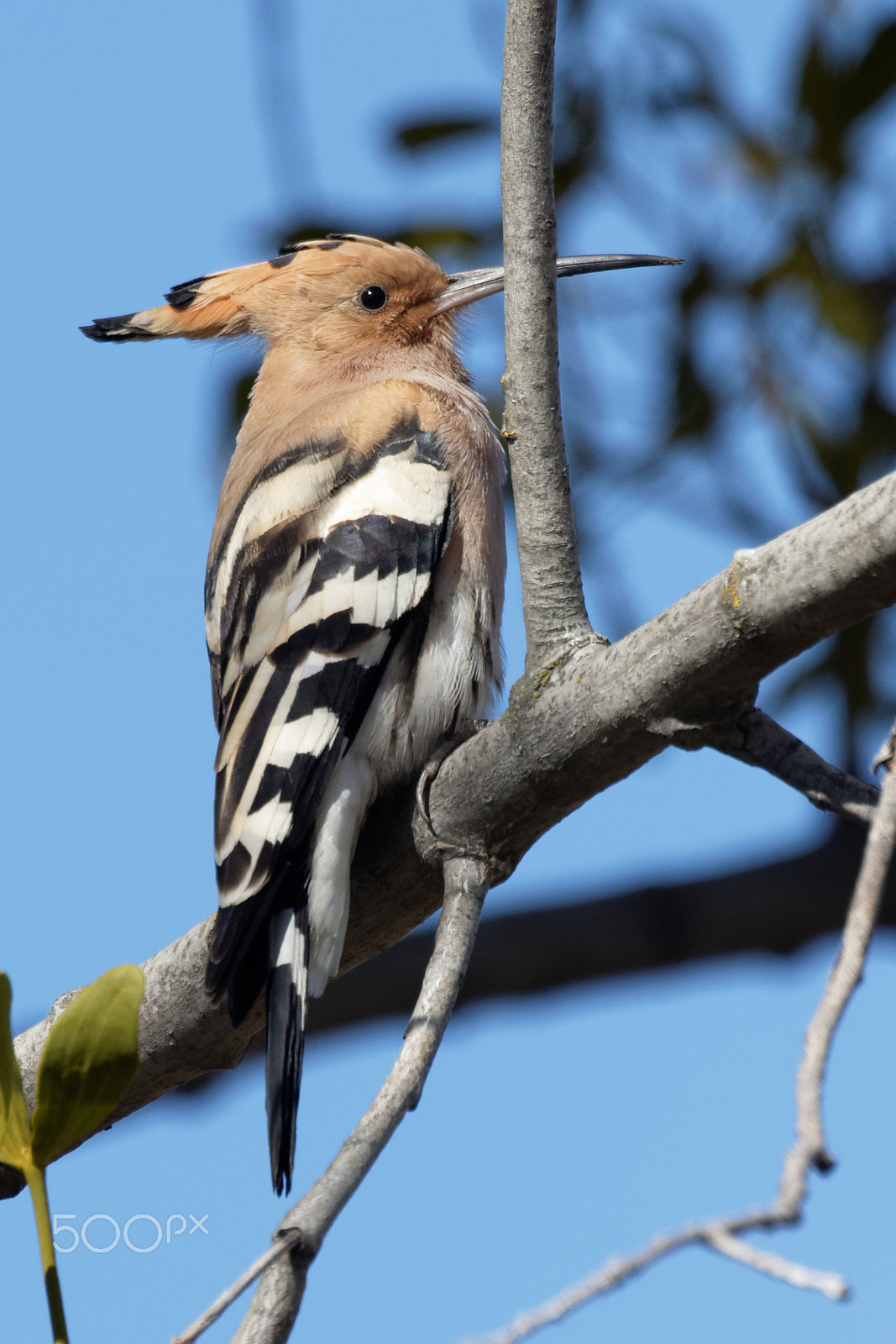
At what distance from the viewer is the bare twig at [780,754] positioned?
4.43ft

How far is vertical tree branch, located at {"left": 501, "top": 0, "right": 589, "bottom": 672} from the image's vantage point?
1477 millimetres

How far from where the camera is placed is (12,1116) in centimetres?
101

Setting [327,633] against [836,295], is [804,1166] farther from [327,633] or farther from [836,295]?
[836,295]

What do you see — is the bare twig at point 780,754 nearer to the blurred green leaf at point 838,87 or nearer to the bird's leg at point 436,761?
the bird's leg at point 436,761

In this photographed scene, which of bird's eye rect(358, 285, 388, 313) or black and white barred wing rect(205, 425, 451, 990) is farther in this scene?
bird's eye rect(358, 285, 388, 313)

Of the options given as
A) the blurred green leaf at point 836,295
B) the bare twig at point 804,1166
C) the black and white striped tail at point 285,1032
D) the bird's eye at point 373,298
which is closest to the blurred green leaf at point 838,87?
the blurred green leaf at point 836,295

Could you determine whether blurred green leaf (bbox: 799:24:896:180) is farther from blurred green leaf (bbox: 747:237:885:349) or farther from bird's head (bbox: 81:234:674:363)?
bird's head (bbox: 81:234:674:363)

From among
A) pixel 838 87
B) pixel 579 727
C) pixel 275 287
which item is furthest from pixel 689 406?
pixel 579 727

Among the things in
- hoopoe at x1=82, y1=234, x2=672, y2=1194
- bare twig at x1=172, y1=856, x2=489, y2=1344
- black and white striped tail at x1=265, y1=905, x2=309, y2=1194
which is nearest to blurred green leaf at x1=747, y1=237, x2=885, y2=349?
hoopoe at x1=82, y1=234, x2=672, y2=1194

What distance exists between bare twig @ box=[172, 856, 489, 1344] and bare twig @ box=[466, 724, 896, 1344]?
0.25 metres

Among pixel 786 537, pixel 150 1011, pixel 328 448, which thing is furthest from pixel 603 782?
pixel 328 448

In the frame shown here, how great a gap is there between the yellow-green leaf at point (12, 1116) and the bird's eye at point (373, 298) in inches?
70.3

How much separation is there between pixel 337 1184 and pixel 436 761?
736mm

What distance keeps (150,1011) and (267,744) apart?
1.17 ft
